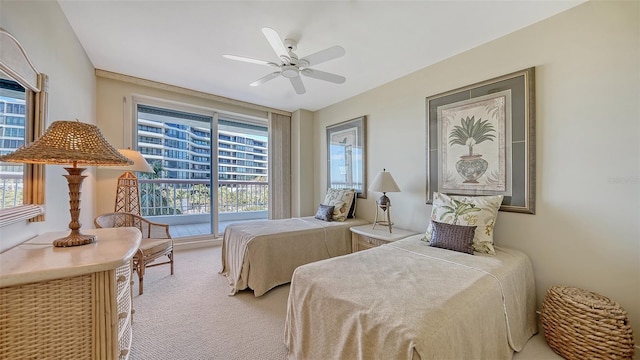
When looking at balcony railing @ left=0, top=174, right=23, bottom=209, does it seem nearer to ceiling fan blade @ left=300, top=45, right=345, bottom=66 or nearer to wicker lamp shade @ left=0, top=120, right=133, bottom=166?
wicker lamp shade @ left=0, top=120, right=133, bottom=166

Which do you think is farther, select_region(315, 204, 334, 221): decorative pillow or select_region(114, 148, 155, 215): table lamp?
select_region(315, 204, 334, 221): decorative pillow

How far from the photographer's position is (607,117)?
5.83ft

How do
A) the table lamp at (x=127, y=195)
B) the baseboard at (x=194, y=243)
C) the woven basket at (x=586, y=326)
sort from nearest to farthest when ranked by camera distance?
the woven basket at (x=586, y=326), the table lamp at (x=127, y=195), the baseboard at (x=194, y=243)

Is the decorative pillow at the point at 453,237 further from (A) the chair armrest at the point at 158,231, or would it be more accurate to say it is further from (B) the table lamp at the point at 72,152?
(A) the chair armrest at the point at 158,231

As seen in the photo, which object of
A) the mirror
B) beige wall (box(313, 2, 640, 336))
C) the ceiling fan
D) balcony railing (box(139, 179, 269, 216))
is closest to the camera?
the mirror

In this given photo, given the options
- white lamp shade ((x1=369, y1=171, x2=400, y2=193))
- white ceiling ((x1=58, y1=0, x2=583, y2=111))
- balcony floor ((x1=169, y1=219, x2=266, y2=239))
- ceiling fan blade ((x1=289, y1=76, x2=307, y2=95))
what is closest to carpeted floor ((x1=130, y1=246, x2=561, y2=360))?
balcony floor ((x1=169, y1=219, x2=266, y2=239))

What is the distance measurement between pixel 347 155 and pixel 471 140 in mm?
1891

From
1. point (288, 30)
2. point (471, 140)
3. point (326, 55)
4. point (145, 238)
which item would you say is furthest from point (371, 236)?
point (145, 238)

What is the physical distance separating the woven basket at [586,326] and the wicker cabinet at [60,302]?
8.71ft

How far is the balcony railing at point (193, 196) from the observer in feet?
13.6

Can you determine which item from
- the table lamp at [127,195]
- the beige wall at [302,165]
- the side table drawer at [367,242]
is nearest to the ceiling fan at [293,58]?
the side table drawer at [367,242]

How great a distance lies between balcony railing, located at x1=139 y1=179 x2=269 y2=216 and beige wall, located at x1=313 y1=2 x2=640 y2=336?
14.1ft

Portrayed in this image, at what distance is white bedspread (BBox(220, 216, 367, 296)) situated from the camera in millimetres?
2562

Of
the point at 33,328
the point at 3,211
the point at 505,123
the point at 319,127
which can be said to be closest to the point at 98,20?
the point at 3,211
